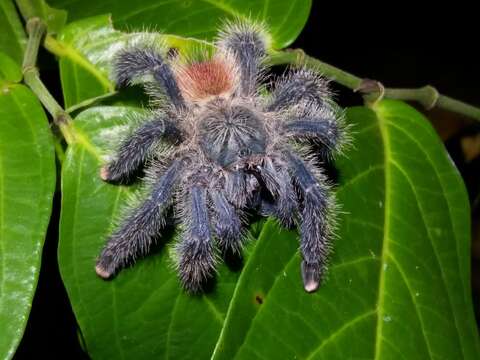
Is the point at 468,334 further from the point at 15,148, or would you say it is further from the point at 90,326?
the point at 15,148

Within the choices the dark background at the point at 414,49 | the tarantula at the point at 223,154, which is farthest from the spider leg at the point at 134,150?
the dark background at the point at 414,49

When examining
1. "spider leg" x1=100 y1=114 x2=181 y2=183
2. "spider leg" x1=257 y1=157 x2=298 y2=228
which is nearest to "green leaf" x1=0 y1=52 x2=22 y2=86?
"spider leg" x1=100 y1=114 x2=181 y2=183

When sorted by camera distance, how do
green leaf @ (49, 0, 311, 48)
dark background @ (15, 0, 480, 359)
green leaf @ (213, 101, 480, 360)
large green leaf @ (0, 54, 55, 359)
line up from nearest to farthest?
large green leaf @ (0, 54, 55, 359) < green leaf @ (213, 101, 480, 360) < green leaf @ (49, 0, 311, 48) < dark background @ (15, 0, 480, 359)

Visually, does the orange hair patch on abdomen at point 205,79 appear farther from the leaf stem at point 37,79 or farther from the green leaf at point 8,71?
the green leaf at point 8,71

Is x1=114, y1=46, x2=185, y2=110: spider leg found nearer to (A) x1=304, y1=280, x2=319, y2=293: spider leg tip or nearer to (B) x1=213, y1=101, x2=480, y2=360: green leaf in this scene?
(B) x1=213, y1=101, x2=480, y2=360: green leaf

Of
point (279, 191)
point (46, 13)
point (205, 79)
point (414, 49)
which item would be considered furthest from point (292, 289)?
point (414, 49)

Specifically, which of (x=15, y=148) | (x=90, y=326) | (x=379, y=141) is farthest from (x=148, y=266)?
(x=379, y=141)
